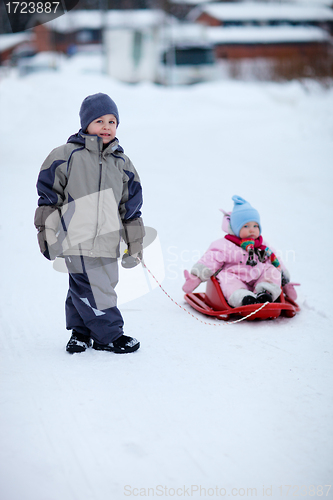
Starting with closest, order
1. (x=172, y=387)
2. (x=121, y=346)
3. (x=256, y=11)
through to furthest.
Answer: (x=172, y=387) → (x=121, y=346) → (x=256, y=11)

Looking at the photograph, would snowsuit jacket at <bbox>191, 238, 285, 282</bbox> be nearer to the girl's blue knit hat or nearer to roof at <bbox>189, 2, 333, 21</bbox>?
the girl's blue knit hat

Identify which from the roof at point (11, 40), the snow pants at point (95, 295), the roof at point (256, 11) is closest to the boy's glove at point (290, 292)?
the snow pants at point (95, 295)

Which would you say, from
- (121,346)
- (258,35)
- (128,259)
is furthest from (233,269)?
(258,35)

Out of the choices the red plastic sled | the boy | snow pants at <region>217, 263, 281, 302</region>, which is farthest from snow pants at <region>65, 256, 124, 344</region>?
snow pants at <region>217, 263, 281, 302</region>

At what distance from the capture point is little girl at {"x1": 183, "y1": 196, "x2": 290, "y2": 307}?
3588 millimetres

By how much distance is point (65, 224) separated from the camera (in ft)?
8.84

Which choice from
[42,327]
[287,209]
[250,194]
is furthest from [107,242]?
[250,194]

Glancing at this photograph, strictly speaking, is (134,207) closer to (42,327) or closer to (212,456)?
(42,327)

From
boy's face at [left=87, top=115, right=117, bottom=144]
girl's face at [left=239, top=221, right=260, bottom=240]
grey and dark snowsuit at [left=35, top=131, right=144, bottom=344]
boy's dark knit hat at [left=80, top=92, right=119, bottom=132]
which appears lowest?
girl's face at [left=239, top=221, right=260, bottom=240]

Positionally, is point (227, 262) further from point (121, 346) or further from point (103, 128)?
point (103, 128)

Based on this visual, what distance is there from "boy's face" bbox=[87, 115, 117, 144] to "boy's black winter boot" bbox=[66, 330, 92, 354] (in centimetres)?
109

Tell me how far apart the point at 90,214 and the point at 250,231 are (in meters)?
1.41

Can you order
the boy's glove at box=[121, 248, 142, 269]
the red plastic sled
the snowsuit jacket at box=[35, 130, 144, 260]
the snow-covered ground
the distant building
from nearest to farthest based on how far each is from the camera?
the snow-covered ground
the snowsuit jacket at box=[35, 130, 144, 260]
the boy's glove at box=[121, 248, 142, 269]
the red plastic sled
the distant building

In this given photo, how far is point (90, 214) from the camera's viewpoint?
2.68 m
